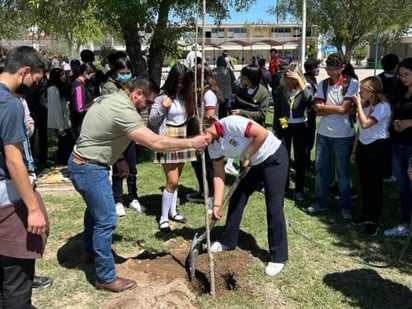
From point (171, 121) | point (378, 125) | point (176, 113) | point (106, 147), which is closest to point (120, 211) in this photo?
point (171, 121)

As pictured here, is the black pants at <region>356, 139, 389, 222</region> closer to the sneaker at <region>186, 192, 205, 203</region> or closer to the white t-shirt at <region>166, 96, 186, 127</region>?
the white t-shirt at <region>166, 96, 186, 127</region>

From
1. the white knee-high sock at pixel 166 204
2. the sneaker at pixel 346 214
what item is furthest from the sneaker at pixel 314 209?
the white knee-high sock at pixel 166 204

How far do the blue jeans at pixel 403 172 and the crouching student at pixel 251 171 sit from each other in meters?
1.48

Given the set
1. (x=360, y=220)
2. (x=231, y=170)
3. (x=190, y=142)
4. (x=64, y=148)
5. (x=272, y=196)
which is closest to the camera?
(x=190, y=142)

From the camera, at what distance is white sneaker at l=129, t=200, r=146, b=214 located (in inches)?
224

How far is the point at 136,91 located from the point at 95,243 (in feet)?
3.94

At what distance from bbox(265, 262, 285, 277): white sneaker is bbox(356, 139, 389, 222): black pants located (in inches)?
58.9

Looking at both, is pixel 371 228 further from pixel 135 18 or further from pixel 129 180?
pixel 135 18

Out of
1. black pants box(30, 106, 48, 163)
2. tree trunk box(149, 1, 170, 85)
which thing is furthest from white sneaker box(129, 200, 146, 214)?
tree trunk box(149, 1, 170, 85)

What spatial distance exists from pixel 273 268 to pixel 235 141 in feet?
3.81

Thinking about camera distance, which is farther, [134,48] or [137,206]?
[134,48]

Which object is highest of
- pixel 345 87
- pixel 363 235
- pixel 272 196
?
pixel 345 87

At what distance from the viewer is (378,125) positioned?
4906 mm

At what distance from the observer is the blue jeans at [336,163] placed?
526 cm
